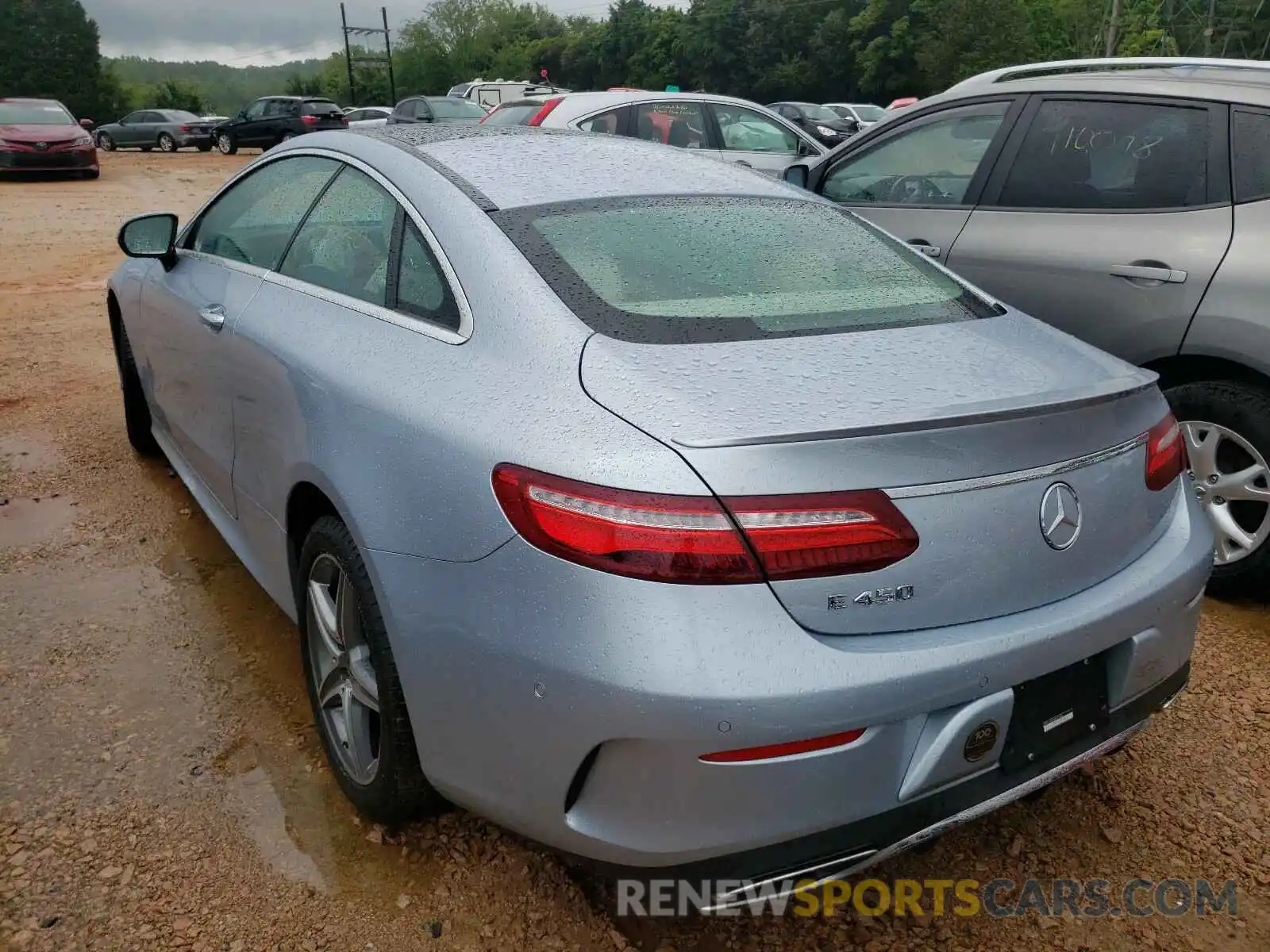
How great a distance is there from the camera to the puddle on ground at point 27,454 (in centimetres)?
475

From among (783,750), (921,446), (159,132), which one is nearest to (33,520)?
(783,750)

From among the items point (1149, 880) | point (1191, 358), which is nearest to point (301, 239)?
point (1149, 880)

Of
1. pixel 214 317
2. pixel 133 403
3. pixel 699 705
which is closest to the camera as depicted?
pixel 699 705

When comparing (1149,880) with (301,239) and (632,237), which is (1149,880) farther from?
(301,239)

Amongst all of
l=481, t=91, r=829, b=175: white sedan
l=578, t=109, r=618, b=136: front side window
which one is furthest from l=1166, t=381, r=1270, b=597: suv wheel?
l=578, t=109, r=618, b=136: front side window

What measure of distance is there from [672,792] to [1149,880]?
1.29 meters

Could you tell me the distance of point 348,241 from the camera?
8.63 ft

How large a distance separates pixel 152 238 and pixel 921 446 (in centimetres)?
302

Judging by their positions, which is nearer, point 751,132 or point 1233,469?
point 1233,469

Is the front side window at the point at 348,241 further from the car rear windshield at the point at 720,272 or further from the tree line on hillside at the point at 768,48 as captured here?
the tree line on hillside at the point at 768,48

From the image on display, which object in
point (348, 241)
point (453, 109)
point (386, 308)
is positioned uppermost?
point (453, 109)

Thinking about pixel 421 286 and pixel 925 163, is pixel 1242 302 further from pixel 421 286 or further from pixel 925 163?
pixel 421 286

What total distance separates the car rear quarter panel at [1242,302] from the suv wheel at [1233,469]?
0.13m

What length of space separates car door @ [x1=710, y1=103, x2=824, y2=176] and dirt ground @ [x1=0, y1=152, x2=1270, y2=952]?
694 centimetres
